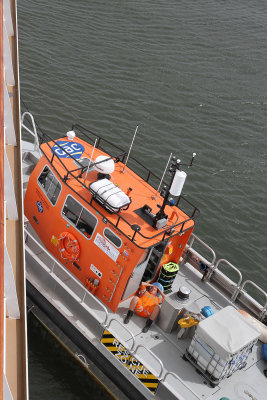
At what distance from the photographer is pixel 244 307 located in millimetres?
13523

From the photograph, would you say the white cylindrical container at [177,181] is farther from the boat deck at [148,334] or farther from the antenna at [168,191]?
the boat deck at [148,334]

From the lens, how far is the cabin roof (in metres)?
11.8

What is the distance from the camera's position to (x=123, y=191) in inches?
498

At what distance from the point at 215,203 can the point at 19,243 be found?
1262 cm

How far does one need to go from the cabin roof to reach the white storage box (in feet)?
0.45

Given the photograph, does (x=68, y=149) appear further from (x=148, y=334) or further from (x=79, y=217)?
(x=148, y=334)

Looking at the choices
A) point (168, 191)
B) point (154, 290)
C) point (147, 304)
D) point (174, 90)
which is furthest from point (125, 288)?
point (174, 90)

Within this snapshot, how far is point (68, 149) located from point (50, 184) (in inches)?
37.7

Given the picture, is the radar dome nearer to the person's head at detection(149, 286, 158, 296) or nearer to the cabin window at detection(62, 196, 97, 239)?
the cabin window at detection(62, 196, 97, 239)

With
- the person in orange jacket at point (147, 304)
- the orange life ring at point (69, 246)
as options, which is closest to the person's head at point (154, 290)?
the person in orange jacket at point (147, 304)

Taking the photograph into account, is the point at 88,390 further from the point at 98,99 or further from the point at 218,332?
the point at 98,99

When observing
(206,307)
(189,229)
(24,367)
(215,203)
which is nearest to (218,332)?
(206,307)

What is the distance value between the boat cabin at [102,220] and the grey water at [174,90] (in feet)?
18.0

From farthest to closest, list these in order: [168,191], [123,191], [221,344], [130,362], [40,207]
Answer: [40,207] < [123,191] < [168,191] < [130,362] < [221,344]
